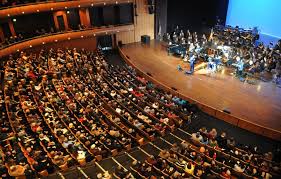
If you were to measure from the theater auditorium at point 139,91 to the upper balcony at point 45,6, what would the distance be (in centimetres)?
7

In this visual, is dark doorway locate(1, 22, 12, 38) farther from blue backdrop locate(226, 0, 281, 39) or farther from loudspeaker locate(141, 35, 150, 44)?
blue backdrop locate(226, 0, 281, 39)

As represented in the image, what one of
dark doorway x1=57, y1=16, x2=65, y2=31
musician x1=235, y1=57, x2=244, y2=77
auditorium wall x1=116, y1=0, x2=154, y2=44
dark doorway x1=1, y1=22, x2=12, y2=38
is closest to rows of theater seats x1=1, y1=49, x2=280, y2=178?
dark doorway x1=1, y1=22, x2=12, y2=38

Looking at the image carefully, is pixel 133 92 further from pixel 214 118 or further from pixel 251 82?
pixel 251 82

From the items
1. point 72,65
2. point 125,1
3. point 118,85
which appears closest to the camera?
point 118,85

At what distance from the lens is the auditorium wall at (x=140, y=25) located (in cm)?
2128

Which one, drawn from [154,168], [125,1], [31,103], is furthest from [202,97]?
[125,1]

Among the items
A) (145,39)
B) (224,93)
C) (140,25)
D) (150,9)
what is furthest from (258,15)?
(224,93)

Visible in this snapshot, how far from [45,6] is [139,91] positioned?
8839 mm

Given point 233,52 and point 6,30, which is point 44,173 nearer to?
point 6,30

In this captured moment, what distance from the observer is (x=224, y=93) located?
13.6m

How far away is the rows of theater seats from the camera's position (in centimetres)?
870

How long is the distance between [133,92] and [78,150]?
4899 millimetres

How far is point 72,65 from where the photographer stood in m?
16.4

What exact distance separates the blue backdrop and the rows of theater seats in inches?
435
